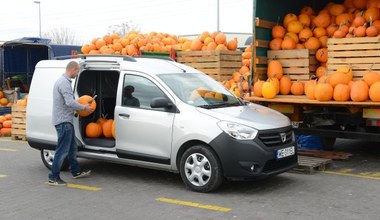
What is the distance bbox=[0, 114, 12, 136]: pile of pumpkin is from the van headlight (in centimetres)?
988

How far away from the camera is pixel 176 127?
707 centimetres

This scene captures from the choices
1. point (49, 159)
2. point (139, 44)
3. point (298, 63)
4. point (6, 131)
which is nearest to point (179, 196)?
point (49, 159)

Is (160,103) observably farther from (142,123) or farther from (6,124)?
(6,124)

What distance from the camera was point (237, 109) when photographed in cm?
739

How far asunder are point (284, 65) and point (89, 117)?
13.3ft

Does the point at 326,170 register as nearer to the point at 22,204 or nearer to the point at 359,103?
the point at 359,103

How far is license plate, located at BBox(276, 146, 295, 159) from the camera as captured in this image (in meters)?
6.90

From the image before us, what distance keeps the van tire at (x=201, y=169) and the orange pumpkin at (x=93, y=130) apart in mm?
2013

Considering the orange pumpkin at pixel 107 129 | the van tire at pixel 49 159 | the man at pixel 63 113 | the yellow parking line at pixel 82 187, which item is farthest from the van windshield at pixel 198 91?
the van tire at pixel 49 159

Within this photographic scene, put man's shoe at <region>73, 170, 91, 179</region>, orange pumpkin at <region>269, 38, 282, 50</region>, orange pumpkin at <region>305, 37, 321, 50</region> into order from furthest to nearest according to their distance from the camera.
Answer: orange pumpkin at <region>269, 38, 282, 50</region>, orange pumpkin at <region>305, 37, 321, 50</region>, man's shoe at <region>73, 170, 91, 179</region>

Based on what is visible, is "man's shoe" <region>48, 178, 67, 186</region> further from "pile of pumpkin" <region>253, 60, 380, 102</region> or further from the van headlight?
"pile of pumpkin" <region>253, 60, 380, 102</region>

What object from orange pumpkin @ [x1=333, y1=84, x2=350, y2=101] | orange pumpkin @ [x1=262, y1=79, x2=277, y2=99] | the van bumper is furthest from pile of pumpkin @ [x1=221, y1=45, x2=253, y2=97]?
the van bumper

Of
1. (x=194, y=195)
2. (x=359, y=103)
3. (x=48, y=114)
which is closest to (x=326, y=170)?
(x=359, y=103)

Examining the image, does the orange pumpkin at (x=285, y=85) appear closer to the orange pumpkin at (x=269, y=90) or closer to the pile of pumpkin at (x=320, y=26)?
the orange pumpkin at (x=269, y=90)
